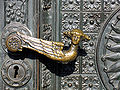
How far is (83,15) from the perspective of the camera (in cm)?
81

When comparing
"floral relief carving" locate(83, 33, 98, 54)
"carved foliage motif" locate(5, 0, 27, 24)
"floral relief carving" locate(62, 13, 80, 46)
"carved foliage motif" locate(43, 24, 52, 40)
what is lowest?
"floral relief carving" locate(83, 33, 98, 54)

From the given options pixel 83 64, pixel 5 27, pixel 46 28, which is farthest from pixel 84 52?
pixel 5 27

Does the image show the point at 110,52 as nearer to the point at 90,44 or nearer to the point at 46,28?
the point at 90,44

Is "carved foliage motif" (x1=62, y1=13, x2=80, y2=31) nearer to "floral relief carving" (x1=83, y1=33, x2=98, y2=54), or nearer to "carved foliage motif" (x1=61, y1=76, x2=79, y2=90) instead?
"floral relief carving" (x1=83, y1=33, x2=98, y2=54)

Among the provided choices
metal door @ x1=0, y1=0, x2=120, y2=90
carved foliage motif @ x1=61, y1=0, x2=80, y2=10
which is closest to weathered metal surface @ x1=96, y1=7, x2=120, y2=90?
metal door @ x1=0, y1=0, x2=120, y2=90

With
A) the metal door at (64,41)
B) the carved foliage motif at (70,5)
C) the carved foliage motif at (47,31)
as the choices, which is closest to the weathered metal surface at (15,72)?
the metal door at (64,41)

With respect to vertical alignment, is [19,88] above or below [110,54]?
below

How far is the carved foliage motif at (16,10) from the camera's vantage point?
796mm

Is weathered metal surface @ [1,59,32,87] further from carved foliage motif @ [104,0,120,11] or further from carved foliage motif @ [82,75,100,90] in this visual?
carved foliage motif @ [104,0,120,11]

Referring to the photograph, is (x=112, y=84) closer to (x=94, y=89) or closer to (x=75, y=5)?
(x=94, y=89)

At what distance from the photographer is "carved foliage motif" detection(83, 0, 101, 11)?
804mm

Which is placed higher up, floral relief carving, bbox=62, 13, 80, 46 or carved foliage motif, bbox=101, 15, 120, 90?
floral relief carving, bbox=62, 13, 80, 46

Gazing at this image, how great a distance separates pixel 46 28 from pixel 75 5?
0.40 feet

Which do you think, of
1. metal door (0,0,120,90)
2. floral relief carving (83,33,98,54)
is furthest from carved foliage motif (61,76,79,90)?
floral relief carving (83,33,98,54)
